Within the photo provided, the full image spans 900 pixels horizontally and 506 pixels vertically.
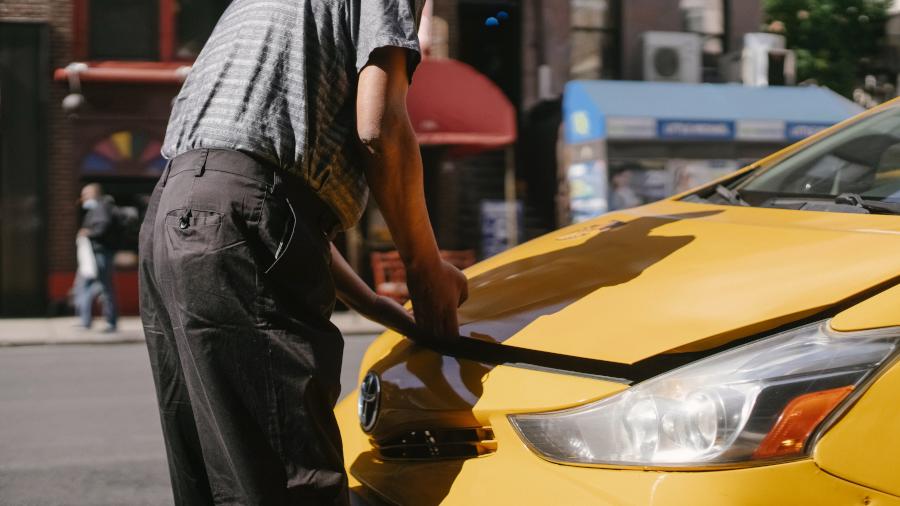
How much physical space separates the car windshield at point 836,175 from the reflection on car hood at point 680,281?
6.5 inches

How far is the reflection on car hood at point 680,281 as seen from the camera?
173 cm

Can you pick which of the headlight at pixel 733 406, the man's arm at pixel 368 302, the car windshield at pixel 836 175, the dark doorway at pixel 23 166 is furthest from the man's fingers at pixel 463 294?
the dark doorway at pixel 23 166

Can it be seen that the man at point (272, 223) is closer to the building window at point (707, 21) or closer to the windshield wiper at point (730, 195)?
the windshield wiper at point (730, 195)

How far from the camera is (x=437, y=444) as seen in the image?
6.44ft

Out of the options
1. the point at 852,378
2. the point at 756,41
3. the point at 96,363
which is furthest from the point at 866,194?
the point at 756,41

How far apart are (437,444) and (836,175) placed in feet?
5.02

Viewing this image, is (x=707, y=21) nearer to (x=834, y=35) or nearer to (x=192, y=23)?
(x=192, y=23)

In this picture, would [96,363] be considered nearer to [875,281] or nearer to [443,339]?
[443,339]

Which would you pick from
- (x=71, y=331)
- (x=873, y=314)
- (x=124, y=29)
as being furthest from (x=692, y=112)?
(x=873, y=314)

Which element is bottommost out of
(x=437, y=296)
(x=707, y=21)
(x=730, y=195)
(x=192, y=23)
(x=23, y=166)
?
(x=23, y=166)

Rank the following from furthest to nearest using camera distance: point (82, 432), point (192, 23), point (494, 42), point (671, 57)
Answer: point (494, 42) < point (671, 57) < point (192, 23) < point (82, 432)

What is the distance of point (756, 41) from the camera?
17.7m

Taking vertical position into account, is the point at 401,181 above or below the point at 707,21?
below

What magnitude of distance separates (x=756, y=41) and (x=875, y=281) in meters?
17.1
